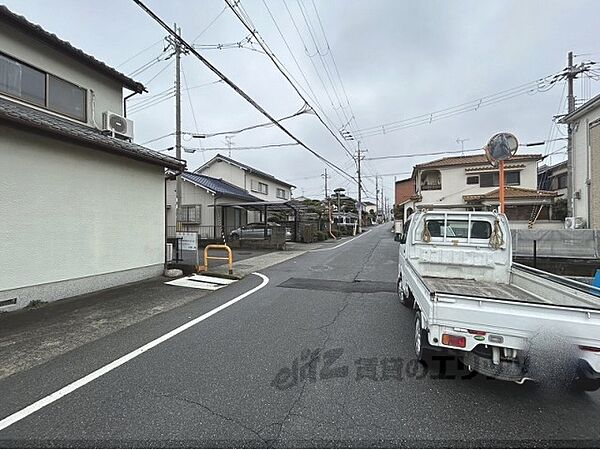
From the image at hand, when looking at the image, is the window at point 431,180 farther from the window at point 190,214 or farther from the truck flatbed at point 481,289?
the truck flatbed at point 481,289

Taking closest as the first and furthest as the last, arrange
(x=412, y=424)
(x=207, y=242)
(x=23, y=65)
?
(x=412, y=424), (x=23, y=65), (x=207, y=242)

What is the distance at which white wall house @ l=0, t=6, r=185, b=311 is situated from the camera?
576 cm

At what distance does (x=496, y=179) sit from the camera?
23797 mm

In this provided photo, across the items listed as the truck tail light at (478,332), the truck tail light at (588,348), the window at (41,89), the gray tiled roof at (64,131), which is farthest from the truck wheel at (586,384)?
the window at (41,89)

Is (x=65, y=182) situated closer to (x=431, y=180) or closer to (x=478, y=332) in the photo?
(x=478, y=332)

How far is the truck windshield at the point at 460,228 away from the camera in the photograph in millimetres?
5469

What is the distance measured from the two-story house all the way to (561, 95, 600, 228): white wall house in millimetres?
4633

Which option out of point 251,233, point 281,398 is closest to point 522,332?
point 281,398

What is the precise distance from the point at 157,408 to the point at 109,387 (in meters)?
0.73

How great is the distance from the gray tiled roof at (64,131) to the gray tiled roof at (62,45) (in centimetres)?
191

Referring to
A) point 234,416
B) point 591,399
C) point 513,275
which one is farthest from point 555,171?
point 234,416

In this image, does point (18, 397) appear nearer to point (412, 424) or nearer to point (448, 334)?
point (412, 424)

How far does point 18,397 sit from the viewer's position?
2975 mm

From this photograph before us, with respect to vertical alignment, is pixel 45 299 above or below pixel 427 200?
below
